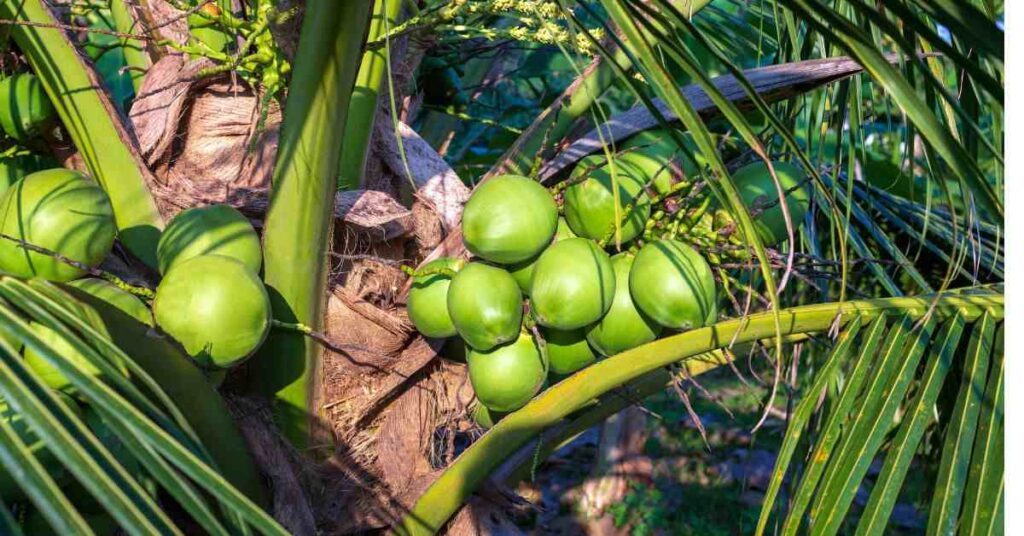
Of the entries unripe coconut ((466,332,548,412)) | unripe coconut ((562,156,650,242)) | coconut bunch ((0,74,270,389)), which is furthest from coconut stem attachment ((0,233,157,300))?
unripe coconut ((562,156,650,242))

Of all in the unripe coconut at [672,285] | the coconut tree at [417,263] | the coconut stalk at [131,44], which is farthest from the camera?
the coconut stalk at [131,44]

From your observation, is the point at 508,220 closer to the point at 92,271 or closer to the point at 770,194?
the point at 770,194

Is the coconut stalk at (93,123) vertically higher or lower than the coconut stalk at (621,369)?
higher

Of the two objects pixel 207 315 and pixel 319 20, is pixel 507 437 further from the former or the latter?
pixel 319 20

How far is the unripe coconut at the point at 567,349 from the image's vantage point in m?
1.28

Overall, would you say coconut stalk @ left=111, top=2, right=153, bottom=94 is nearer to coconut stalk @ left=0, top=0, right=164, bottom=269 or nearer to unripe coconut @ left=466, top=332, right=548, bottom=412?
coconut stalk @ left=0, top=0, right=164, bottom=269

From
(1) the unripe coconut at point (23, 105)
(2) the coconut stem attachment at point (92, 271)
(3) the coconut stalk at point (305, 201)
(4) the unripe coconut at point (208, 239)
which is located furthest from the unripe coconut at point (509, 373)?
(1) the unripe coconut at point (23, 105)

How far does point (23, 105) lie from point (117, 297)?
41 cm

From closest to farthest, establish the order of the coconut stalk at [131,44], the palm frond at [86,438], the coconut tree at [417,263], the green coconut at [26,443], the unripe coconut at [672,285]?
the palm frond at [86,438], the green coconut at [26,443], the coconut tree at [417,263], the unripe coconut at [672,285], the coconut stalk at [131,44]

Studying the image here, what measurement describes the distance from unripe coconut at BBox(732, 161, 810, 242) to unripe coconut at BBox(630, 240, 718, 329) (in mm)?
128

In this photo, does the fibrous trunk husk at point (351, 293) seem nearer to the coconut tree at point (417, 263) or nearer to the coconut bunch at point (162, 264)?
the coconut tree at point (417, 263)

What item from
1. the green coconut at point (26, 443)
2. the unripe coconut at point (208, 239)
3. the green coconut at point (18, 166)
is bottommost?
the green coconut at point (26, 443)

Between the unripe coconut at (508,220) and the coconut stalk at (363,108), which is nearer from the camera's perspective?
the unripe coconut at (508,220)

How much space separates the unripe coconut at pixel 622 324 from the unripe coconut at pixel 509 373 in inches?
3.5
